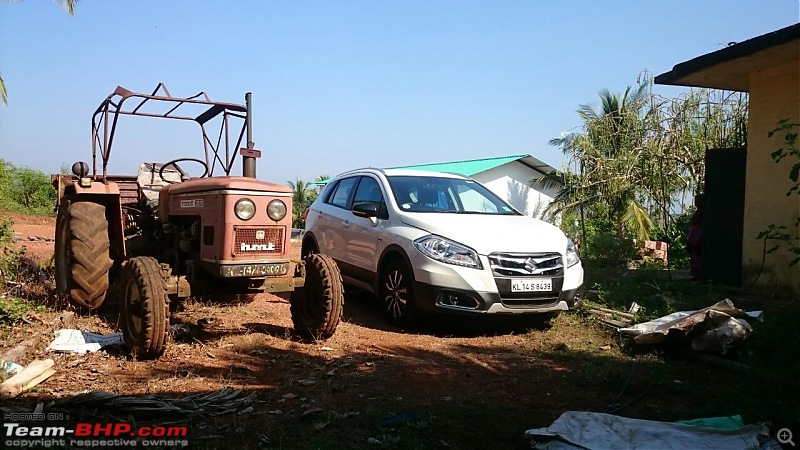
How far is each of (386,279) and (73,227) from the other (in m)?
3.20

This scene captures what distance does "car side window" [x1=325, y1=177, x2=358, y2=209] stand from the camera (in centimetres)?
786

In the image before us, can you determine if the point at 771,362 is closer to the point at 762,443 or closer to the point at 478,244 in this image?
the point at 762,443

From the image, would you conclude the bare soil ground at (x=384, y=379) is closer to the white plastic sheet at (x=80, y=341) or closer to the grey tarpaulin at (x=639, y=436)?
the white plastic sheet at (x=80, y=341)

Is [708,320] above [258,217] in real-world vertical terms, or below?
below

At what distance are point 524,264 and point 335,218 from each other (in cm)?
287

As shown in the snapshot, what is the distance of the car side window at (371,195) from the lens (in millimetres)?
6817

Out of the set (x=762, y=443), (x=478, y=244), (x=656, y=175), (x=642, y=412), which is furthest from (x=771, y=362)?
(x=656, y=175)

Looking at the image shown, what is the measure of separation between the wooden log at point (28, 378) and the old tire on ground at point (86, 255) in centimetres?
161

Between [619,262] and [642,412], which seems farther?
[619,262]

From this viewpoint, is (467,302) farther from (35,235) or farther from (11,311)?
(35,235)

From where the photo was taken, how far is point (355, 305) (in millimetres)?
7469

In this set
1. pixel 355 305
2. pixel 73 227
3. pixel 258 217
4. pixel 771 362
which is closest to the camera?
pixel 771 362

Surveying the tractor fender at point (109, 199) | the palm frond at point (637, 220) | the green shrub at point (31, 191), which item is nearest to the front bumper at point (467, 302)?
the tractor fender at point (109, 199)

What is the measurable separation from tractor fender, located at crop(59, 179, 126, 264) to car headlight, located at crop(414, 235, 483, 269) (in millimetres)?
3243
